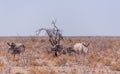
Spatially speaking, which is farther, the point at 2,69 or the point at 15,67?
the point at 15,67

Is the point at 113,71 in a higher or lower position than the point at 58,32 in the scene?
lower

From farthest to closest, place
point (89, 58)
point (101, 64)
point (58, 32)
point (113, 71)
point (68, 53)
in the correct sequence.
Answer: point (58, 32), point (68, 53), point (89, 58), point (101, 64), point (113, 71)

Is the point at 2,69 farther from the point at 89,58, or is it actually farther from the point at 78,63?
the point at 89,58

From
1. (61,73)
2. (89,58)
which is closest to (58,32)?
(89,58)

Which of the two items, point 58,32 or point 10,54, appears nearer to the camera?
point 10,54

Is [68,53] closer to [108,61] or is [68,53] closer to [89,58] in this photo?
[89,58]

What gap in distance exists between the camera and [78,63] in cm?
2419

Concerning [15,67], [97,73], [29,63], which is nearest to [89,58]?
[29,63]

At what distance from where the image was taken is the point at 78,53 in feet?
94.8

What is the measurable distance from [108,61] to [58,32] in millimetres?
7744

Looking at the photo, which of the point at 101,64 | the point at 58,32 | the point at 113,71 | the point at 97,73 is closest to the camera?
the point at 97,73

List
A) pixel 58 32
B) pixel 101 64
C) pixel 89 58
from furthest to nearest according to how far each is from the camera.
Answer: pixel 58 32 < pixel 89 58 < pixel 101 64

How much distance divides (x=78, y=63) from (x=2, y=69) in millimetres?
6334

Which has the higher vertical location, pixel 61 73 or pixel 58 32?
pixel 58 32
